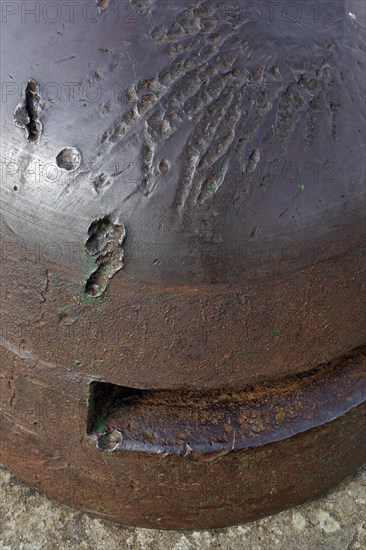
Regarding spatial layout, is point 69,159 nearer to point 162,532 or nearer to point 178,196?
point 178,196

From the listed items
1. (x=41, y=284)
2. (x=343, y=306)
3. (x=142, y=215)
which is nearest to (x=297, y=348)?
(x=343, y=306)

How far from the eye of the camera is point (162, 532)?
2004 mm

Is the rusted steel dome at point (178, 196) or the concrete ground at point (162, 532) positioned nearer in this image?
the rusted steel dome at point (178, 196)

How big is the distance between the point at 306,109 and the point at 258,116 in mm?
109

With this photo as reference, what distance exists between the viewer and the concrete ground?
6.53 feet

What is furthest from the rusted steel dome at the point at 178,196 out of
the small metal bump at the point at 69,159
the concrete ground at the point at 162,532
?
the concrete ground at the point at 162,532

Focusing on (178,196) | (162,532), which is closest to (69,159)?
(178,196)

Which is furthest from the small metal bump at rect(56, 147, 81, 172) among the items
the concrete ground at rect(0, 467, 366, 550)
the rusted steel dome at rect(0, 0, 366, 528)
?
the concrete ground at rect(0, 467, 366, 550)

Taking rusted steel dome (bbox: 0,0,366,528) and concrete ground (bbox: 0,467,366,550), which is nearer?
rusted steel dome (bbox: 0,0,366,528)

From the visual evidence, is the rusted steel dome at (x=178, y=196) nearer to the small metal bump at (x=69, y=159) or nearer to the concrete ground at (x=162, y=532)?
the small metal bump at (x=69, y=159)

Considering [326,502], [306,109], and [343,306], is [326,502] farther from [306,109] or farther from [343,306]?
[306,109]

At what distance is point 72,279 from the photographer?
146 cm

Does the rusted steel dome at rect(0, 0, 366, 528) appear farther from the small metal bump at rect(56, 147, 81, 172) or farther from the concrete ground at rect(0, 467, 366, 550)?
the concrete ground at rect(0, 467, 366, 550)

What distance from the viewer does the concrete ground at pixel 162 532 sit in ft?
6.53
